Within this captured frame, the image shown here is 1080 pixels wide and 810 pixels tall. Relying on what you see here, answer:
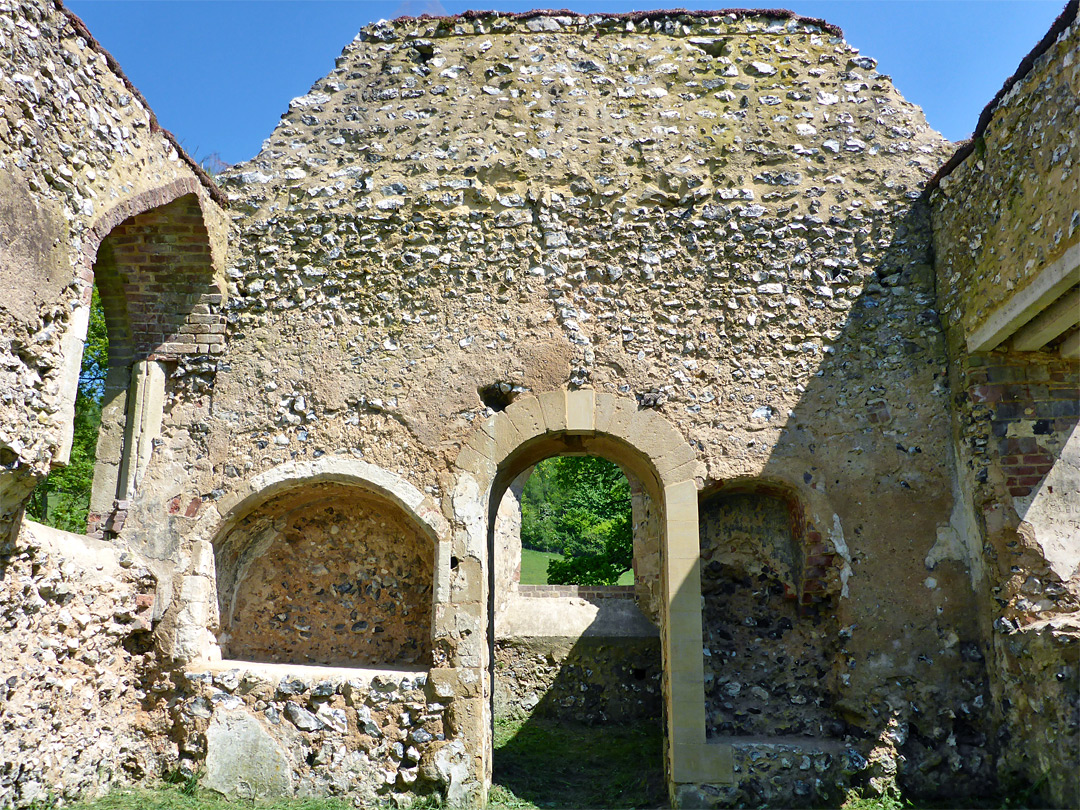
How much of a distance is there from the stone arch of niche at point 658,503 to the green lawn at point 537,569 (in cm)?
1279

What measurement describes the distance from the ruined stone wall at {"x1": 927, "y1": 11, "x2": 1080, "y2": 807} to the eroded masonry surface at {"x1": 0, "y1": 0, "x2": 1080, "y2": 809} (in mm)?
29

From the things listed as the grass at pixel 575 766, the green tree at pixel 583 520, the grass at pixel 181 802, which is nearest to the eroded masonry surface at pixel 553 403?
the grass at pixel 181 802

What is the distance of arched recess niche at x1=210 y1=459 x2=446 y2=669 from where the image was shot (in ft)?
20.3

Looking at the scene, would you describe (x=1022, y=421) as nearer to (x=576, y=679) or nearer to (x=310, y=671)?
(x=576, y=679)

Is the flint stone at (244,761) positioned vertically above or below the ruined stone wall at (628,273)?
below

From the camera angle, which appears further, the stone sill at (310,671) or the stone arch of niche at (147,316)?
the stone arch of niche at (147,316)

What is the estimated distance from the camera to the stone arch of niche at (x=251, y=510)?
5.84 metres

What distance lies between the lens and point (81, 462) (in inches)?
530

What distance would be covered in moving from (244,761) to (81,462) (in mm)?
10028

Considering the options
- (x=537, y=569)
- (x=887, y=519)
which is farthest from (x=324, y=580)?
(x=537, y=569)

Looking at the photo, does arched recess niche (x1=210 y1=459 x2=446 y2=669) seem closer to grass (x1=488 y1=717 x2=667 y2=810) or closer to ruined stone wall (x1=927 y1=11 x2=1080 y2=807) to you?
grass (x1=488 y1=717 x2=667 y2=810)

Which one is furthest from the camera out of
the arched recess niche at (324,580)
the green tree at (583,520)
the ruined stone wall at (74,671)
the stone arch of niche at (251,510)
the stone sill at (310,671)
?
the green tree at (583,520)

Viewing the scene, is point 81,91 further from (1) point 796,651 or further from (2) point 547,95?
(1) point 796,651

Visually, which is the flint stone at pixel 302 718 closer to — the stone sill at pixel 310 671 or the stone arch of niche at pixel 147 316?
the stone sill at pixel 310 671
